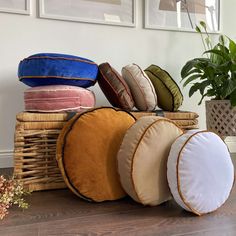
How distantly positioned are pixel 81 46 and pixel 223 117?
3.60 ft

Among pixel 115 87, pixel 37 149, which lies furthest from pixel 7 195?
pixel 115 87

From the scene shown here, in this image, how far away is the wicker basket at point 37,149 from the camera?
1.32 meters

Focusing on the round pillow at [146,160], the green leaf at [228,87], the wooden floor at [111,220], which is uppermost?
the green leaf at [228,87]

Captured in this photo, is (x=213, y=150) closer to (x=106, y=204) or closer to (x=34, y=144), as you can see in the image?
(x=106, y=204)

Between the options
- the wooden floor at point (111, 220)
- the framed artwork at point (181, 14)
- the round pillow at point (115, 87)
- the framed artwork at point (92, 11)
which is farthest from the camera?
the framed artwork at point (181, 14)

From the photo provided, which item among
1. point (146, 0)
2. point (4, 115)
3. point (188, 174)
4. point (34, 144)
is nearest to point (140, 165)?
point (188, 174)

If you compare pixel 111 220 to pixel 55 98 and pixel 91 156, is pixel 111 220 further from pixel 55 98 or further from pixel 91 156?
pixel 55 98

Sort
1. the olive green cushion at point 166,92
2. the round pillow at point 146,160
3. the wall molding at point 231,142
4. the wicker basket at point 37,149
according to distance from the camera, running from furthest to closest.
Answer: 1. the wall molding at point 231,142
2. the olive green cushion at point 166,92
3. the wicker basket at point 37,149
4. the round pillow at point 146,160

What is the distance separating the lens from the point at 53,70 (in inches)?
55.1

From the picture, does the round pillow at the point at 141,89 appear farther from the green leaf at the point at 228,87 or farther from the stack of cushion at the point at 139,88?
the green leaf at the point at 228,87

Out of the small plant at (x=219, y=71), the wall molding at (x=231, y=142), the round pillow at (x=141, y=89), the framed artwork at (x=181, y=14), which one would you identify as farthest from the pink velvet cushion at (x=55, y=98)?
the wall molding at (x=231, y=142)

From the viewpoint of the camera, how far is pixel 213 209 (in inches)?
43.0

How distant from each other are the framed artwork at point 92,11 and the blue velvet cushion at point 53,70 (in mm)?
608

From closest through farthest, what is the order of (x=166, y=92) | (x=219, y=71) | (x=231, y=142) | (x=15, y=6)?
(x=166, y=92), (x=15, y=6), (x=219, y=71), (x=231, y=142)
